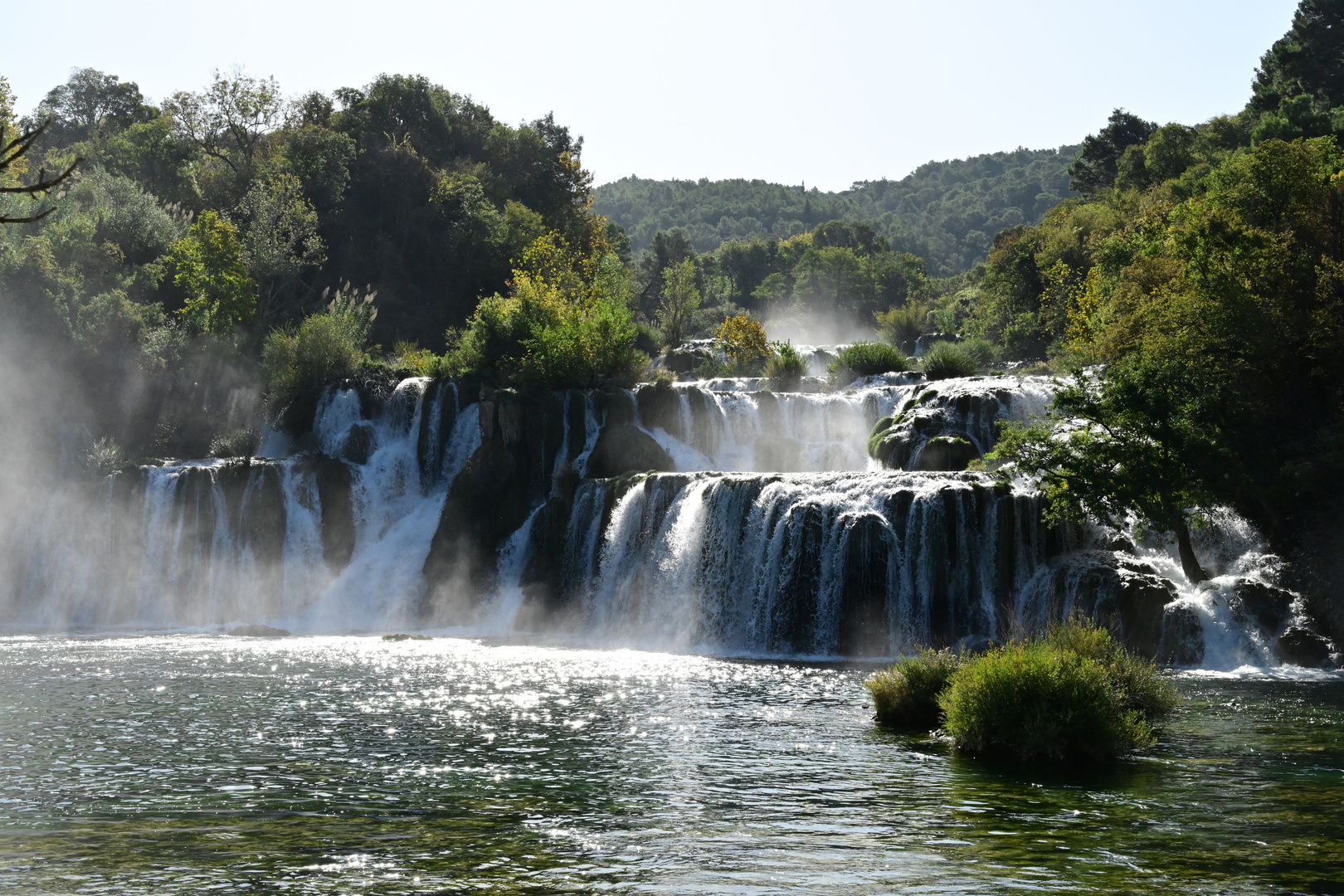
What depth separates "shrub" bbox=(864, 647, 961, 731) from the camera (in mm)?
19547

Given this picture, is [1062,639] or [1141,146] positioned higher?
[1141,146]

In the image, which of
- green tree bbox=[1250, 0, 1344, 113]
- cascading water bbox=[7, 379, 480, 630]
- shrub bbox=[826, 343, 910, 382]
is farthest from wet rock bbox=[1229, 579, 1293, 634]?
green tree bbox=[1250, 0, 1344, 113]

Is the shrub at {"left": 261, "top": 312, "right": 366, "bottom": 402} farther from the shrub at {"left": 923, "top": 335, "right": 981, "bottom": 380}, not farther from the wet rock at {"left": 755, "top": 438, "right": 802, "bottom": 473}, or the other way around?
the shrub at {"left": 923, "top": 335, "right": 981, "bottom": 380}

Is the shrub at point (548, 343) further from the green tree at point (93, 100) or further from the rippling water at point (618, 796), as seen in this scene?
the green tree at point (93, 100)

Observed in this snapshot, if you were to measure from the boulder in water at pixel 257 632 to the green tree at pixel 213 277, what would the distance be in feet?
70.8

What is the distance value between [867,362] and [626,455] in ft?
42.0

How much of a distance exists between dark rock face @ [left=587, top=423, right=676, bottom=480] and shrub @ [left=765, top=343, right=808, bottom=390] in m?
7.98

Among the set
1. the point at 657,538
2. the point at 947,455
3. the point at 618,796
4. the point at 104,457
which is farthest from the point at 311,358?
the point at 618,796

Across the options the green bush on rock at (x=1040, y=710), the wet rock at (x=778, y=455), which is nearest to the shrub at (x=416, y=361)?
the wet rock at (x=778, y=455)

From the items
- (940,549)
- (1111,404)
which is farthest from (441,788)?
(1111,404)

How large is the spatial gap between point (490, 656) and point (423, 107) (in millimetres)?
57788

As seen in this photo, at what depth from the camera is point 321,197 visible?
221 feet

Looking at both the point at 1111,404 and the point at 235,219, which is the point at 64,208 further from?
the point at 1111,404

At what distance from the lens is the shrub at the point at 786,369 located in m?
48.9
